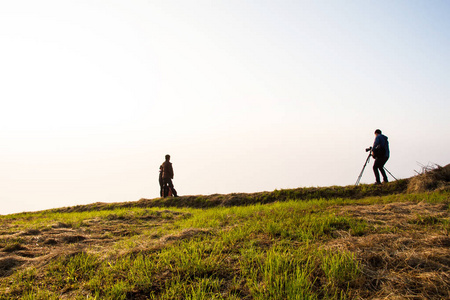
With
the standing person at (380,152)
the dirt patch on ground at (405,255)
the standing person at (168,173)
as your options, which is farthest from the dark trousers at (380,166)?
the standing person at (168,173)

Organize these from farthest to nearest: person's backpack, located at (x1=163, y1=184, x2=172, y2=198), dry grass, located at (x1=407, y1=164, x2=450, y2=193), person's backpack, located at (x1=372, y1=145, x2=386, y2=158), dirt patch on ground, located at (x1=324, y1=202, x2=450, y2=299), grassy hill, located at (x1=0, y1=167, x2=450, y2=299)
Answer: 1. person's backpack, located at (x1=163, y1=184, x2=172, y2=198)
2. person's backpack, located at (x1=372, y1=145, x2=386, y2=158)
3. dry grass, located at (x1=407, y1=164, x2=450, y2=193)
4. grassy hill, located at (x1=0, y1=167, x2=450, y2=299)
5. dirt patch on ground, located at (x1=324, y1=202, x2=450, y2=299)

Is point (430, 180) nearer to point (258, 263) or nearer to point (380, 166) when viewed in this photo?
point (380, 166)

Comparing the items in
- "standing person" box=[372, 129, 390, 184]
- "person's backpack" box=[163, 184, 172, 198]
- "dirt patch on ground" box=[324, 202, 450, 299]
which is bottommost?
"dirt patch on ground" box=[324, 202, 450, 299]

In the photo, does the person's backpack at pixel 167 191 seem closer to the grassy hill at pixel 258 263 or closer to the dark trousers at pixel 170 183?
the dark trousers at pixel 170 183

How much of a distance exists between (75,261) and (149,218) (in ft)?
16.0

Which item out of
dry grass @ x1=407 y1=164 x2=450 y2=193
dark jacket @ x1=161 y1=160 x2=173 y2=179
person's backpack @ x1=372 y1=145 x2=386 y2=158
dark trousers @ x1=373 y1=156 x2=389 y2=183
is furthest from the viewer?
dark jacket @ x1=161 y1=160 x2=173 y2=179

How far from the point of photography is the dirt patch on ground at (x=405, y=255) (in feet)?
9.39

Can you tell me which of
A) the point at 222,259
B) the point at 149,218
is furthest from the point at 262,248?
the point at 149,218

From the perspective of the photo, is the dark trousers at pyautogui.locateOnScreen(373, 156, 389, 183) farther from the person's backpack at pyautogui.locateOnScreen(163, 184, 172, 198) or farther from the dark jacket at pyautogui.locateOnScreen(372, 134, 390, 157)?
the person's backpack at pyautogui.locateOnScreen(163, 184, 172, 198)

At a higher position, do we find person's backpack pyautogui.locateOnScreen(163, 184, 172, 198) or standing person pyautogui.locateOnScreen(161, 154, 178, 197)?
standing person pyautogui.locateOnScreen(161, 154, 178, 197)

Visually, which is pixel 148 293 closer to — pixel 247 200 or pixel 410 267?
pixel 410 267

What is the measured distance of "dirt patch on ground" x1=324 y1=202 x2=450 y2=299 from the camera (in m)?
2.86

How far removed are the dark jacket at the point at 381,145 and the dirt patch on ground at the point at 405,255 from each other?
7.95m

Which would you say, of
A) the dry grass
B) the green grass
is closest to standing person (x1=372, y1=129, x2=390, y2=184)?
the dry grass
